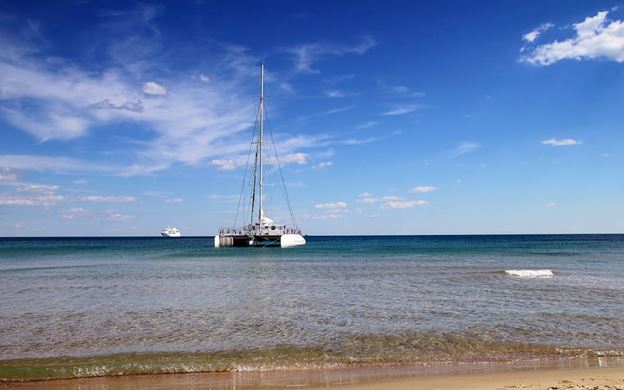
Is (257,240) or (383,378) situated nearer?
(383,378)

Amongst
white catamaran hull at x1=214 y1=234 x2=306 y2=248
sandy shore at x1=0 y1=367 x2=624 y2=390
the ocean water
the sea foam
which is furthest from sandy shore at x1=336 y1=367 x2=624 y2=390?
white catamaran hull at x1=214 y1=234 x2=306 y2=248

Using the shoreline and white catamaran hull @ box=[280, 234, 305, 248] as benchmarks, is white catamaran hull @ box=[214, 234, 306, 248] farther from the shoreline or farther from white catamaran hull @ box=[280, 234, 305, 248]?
the shoreline

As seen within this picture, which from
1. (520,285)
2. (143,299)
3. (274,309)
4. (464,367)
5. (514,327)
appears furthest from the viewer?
(520,285)

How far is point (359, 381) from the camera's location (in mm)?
9203

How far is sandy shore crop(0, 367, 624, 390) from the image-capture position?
8734 millimetres

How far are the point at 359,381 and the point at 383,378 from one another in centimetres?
53

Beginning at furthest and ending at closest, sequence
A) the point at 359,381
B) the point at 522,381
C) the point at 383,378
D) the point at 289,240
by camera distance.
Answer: the point at 289,240 < the point at 383,378 < the point at 359,381 < the point at 522,381

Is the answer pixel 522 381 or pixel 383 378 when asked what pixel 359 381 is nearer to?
pixel 383 378

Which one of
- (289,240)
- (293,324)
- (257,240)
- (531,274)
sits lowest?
(531,274)

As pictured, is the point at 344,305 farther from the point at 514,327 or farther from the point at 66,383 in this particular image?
the point at 66,383

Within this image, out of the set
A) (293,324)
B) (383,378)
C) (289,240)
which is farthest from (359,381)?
(289,240)

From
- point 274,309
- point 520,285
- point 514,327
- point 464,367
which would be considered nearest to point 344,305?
point 274,309

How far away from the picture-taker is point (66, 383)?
9289 mm

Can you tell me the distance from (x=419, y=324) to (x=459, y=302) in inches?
187
